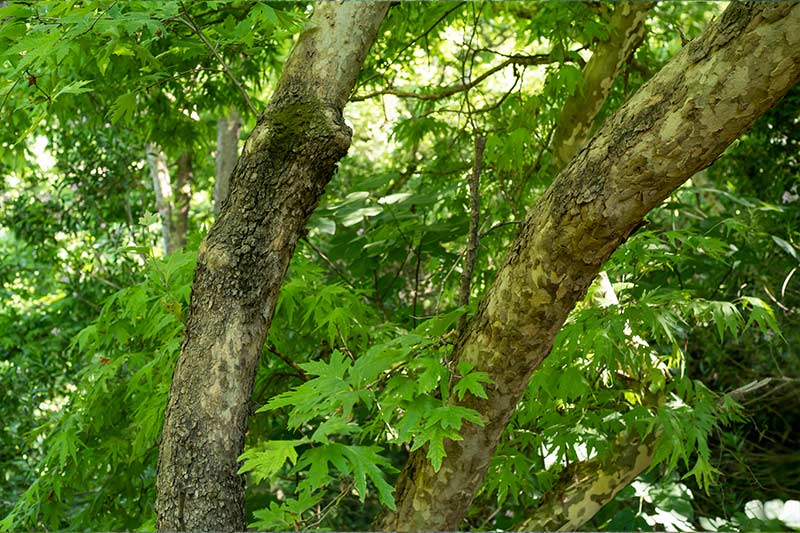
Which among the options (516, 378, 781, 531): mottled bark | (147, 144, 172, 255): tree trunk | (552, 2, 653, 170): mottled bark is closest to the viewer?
(516, 378, 781, 531): mottled bark

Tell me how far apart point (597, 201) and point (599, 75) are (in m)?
1.28

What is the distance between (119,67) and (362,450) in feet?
4.21

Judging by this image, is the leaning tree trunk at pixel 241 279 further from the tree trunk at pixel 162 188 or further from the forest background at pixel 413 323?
the tree trunk at pixel 162 188

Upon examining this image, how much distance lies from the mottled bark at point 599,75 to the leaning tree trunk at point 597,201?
44.9 inches

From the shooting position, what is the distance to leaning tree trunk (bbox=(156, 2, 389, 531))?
129 centimetres

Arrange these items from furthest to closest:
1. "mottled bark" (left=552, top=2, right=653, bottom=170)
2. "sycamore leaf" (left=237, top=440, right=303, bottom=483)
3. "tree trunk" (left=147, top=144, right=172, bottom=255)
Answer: "tree trunk" (left=147, top=144, right=172, bottom=255)
"mottled bark" (left=552, top=2, right=653, bottom=170)
"sycamore leaf" (left=237, top=440, right=303, bottom=483)

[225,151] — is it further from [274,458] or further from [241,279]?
[274,458]

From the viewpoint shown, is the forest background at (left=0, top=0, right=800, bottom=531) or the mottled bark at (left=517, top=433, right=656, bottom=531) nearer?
the forest background at (left=0, top=0, right=800, bottom=531)

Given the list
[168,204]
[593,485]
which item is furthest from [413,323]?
[168,204]

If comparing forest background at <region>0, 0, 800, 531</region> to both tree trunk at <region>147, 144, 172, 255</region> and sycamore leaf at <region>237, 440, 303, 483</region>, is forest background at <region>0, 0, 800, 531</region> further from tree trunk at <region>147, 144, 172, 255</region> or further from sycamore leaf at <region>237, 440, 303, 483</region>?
tree trunk at <region>147, 144, 172, 255</region>

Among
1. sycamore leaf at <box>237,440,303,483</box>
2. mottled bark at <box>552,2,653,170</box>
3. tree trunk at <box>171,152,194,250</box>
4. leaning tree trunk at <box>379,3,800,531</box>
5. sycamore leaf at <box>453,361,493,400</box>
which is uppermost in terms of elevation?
tree trunk at <box>171,152,194,250</box>

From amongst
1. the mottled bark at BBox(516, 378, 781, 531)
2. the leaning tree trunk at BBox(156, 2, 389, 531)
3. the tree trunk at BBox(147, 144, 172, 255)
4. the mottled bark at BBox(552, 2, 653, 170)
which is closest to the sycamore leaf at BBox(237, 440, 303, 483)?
the leaning tree trunk at BBox(156, 2, 389, 531)

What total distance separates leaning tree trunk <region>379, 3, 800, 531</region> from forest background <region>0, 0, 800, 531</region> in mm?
36

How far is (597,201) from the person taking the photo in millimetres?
1170
